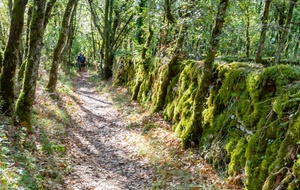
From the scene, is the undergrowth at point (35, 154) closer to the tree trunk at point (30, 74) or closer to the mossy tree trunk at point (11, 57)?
the tree trunk at point (30, 74)

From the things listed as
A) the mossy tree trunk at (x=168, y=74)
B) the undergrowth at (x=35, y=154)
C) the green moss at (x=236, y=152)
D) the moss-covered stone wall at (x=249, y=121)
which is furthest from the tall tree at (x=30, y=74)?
the green moss at (x=236, y=152)

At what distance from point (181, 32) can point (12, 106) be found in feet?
20.9

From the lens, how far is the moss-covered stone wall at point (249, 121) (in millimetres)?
4422

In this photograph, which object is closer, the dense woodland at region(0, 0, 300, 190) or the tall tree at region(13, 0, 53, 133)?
the dense woodland at region(0, 0, 300, 190)

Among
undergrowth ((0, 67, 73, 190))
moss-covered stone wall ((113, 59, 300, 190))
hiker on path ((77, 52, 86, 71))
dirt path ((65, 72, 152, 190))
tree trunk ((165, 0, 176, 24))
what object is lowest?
dirt path ((65, 72, 152, 190))

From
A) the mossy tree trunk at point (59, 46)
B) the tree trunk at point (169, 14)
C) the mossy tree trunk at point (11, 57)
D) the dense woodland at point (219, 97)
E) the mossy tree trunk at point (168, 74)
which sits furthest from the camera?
the mossy tree trunk at point (59, 46)

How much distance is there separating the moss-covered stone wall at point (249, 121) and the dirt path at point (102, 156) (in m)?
1.72

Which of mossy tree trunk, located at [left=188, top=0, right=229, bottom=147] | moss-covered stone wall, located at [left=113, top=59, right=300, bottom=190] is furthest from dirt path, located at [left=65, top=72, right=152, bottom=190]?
moss-covered stone wall, located at [left=113, top=59, right=300, bottom=190]

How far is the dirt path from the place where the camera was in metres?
6.61

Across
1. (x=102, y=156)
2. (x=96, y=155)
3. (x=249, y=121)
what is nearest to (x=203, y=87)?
(x=249, y=121)

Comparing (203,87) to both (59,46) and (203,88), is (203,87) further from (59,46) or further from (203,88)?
(59,46)

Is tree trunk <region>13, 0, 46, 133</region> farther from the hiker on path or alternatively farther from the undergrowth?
the hiker on path

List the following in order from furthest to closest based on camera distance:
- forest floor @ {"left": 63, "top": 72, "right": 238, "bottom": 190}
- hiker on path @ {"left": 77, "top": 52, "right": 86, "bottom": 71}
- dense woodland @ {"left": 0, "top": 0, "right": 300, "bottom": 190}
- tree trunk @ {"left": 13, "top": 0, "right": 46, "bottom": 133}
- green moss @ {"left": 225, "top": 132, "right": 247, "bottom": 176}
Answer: hiker on path @ {"left": 77, "top": 52, "right": 86, "bottom": 71}, tree trunk @ {"left": 13, "top": 0, "right": 46, "bottom": 133}, forest floor @ {"left": 63, "top": 72, "right": 238, "bottom": 190}, green moss @ {"left": 225, "top": 132, "right": 247, "bottom": 176}, dense woodland @ {"left": 0, "top": 0, "right": 300, "bottom": 190}

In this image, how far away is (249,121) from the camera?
574 cm
